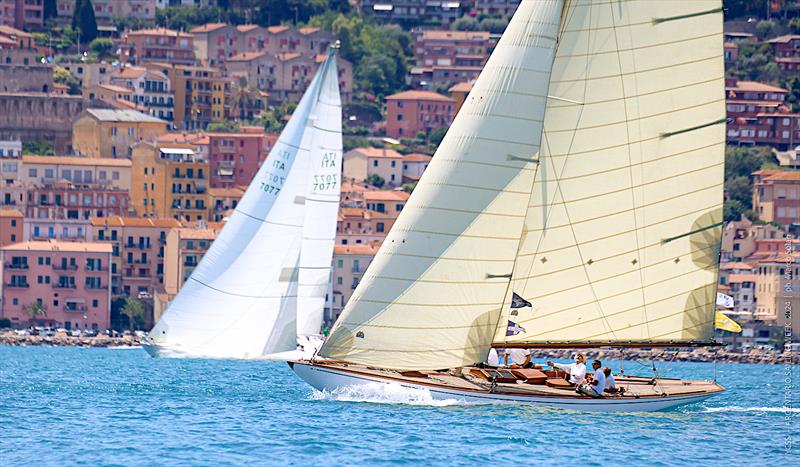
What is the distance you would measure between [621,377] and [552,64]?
5.85 metres

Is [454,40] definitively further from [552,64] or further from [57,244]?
[552,64]

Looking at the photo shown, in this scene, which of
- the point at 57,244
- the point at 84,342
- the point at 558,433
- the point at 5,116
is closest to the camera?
the point at 558,433

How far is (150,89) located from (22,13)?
19498mm

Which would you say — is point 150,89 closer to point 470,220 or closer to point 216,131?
point 216,131

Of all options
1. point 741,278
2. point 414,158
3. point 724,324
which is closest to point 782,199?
point 741,278

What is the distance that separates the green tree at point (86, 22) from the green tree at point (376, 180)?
102 ft

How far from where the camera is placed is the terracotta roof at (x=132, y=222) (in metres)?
95.7

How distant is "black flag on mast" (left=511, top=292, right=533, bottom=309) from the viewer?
102 feet

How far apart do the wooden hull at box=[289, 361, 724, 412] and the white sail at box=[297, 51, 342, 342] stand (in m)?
9.84

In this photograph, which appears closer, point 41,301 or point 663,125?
point 663,125

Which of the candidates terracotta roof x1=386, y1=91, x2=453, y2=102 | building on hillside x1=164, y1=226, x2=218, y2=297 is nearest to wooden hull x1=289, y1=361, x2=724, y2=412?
building on hillside x1=164, y1=226, x2=218, y2=297

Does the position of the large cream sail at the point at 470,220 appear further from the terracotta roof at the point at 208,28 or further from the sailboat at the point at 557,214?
the terracotta roof at the point at 208,28

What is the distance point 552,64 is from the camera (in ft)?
98.8

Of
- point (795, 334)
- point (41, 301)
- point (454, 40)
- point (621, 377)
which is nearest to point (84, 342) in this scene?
point (41, 301)
